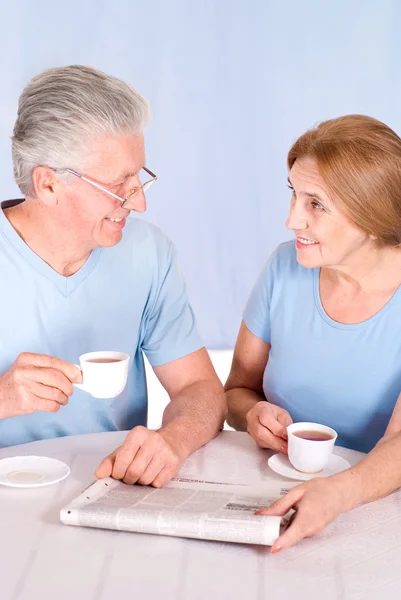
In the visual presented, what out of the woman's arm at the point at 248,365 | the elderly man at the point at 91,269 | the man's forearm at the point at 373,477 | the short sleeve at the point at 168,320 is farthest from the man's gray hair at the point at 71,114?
the man's forearm at the point at 373,477

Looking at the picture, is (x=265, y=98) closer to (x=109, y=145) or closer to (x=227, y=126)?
(x=227, y=126)

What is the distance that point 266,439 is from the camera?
1899 millimetres

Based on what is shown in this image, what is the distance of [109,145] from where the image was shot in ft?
6.79

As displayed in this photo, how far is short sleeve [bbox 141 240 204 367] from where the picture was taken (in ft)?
7.60

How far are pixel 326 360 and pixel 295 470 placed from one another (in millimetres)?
547

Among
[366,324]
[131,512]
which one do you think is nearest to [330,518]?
[131,512]

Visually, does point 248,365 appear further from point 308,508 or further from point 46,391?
point 308,508

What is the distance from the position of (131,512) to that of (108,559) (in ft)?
0.36

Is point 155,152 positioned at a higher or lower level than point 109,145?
lower

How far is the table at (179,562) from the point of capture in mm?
1323

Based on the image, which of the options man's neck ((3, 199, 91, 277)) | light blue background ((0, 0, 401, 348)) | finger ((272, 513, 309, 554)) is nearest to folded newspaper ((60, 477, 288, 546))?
finger ((272, 513, 309, 554))

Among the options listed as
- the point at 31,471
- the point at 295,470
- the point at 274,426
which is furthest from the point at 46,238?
the point at 295,470

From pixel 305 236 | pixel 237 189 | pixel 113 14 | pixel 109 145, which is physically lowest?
pixel 237 189

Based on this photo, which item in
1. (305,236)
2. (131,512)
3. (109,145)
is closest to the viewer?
(131,512)
